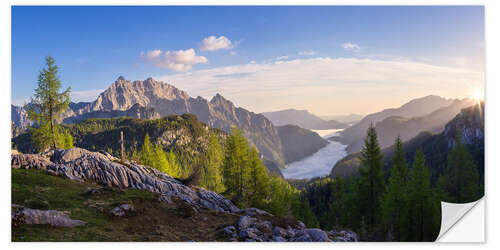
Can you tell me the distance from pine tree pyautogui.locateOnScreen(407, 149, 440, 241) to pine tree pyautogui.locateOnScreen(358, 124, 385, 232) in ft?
13.9

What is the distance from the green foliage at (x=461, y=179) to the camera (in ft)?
45.5

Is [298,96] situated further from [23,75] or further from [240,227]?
[23,75]

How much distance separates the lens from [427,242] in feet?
43.2

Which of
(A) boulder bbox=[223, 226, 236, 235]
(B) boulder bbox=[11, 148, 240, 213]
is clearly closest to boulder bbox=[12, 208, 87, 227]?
(B) boulder bbox=[11, 148, 240, 213]

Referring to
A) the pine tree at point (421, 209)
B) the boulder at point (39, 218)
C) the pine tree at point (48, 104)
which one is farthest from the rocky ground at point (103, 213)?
the pine tree at point (48, 104)

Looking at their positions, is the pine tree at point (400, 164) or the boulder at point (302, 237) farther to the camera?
the pine tree at point (400, 164)

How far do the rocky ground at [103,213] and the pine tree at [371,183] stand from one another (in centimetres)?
830

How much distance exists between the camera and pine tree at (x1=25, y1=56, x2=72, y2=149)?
16.7 meters

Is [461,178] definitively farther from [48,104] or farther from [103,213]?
[48,104]

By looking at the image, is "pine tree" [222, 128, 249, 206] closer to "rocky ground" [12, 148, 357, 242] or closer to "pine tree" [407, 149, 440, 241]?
"rocky ground" [12, 148, 357, 242]
